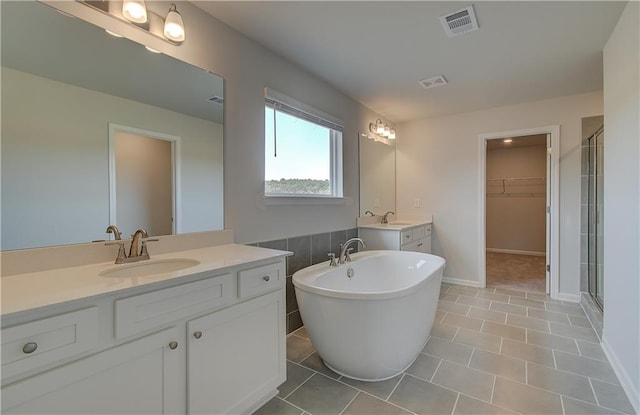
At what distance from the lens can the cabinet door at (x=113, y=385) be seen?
2.89ft

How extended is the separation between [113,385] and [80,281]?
405mm

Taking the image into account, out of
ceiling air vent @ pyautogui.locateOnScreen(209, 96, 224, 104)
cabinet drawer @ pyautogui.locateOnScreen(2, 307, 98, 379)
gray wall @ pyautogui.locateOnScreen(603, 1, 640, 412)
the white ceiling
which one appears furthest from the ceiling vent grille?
cabinet drawer @ pyautogui.locateOnScreen(2, 307, 98, 379)

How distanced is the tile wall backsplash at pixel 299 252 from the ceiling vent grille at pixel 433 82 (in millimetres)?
1815

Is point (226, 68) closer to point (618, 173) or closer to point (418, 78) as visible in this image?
point (418, 78)

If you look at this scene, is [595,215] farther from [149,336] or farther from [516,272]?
[149,336]

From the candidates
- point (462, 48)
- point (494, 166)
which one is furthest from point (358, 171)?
point (494, 166)

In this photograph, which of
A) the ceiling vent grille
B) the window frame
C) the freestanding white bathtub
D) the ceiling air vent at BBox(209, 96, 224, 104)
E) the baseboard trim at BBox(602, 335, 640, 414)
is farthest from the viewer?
the ceiling vent grille

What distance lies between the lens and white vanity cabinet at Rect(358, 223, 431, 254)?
3.31m

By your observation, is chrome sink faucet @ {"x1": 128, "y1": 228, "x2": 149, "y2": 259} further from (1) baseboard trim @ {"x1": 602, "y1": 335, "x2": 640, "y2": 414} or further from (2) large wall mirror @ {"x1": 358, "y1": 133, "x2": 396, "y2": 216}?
(1) baseboard trim @ {"x1": 602, "y1": 335, "x2": 640, "y2": 414}

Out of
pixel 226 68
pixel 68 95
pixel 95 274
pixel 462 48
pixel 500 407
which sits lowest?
pixel 500 407

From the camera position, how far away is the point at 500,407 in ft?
5.39

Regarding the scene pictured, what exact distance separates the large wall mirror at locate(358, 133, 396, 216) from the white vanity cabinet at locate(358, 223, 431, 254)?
28 cm

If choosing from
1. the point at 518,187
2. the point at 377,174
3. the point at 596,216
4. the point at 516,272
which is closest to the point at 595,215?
the point at 596,216

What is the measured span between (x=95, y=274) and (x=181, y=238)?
0.56m
